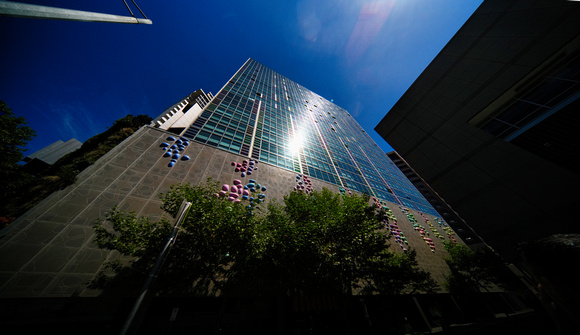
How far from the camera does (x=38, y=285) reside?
7.00 metres

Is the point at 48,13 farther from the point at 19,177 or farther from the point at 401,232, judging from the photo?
the point at 401,232

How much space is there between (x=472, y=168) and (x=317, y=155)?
1809 centimetres

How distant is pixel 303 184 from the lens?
19.2 metres

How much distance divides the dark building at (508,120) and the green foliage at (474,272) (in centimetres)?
1462

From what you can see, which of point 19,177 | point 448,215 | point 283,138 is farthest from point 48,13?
point 448,215

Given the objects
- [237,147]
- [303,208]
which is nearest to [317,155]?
[237,147]

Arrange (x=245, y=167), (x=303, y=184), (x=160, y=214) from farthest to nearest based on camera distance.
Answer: (x=303, y=184)
(x=245, y=167)
(x=160, y=214)

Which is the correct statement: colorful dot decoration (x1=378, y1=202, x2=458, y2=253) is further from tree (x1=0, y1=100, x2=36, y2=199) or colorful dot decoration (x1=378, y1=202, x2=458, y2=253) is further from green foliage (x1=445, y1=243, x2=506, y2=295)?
tree (x1=0, y1=100, x2=36, y2=199)

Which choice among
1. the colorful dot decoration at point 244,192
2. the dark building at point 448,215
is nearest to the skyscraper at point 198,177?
the colorful dot decoration at point 244,192

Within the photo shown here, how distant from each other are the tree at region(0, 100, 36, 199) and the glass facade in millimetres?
11975

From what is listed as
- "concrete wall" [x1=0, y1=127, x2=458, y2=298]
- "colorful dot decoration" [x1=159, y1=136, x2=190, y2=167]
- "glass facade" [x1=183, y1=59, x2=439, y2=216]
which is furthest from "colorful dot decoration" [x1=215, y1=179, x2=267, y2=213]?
"colorful dot decoration" [x1=159, y1=136, x2=190, y2=167]

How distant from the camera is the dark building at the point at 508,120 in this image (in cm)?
758

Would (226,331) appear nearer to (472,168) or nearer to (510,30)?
(472,168)

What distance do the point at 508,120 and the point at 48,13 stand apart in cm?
1934
